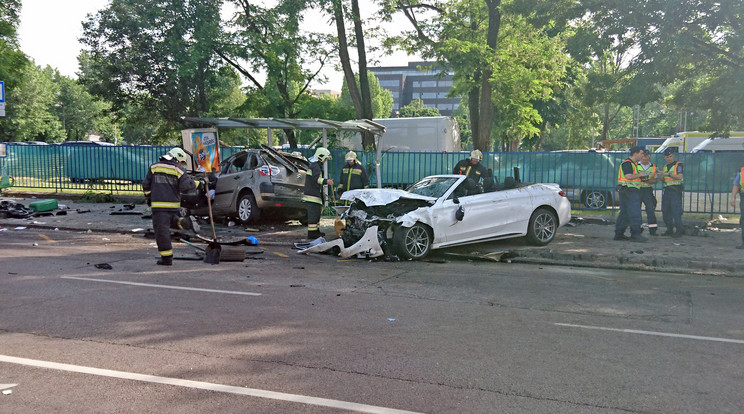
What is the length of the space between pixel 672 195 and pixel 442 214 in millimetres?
5883

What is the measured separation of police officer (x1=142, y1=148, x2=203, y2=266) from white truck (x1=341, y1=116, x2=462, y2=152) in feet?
47.3

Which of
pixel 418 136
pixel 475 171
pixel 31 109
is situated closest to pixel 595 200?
pixel 475 171

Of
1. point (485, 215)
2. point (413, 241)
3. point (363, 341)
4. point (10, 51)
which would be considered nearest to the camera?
point (363, 341)

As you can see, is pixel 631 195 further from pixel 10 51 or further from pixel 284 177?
pixel 10 51

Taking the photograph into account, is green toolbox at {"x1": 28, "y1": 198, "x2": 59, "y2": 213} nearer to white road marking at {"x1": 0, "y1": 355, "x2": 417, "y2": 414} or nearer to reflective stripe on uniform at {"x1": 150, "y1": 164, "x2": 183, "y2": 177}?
reflective stripe on uniform at {"x1": 150, "y1": 164, "x2": 183, "y2": 177}

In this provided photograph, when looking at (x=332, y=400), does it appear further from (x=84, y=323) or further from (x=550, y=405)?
(x=84, y=323)

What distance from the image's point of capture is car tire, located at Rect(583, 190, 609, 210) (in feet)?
53.5

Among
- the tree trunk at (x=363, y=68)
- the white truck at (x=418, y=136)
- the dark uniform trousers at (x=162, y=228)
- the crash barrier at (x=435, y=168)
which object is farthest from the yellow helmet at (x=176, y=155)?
the white truck at (x=418, y=136)

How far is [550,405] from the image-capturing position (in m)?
3.83

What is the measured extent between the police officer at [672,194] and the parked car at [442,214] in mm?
3100

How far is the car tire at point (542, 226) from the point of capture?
447 inches

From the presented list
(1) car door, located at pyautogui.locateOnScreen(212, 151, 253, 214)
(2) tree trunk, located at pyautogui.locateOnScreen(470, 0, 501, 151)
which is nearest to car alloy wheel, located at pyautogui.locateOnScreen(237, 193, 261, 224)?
(1) car door, located at pyautogui.locateOnScreen(212, 151, 253, 214)

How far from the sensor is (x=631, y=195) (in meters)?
12.1

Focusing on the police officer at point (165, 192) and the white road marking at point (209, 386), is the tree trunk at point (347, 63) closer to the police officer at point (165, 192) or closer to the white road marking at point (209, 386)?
the police officer at point (165, 192)
